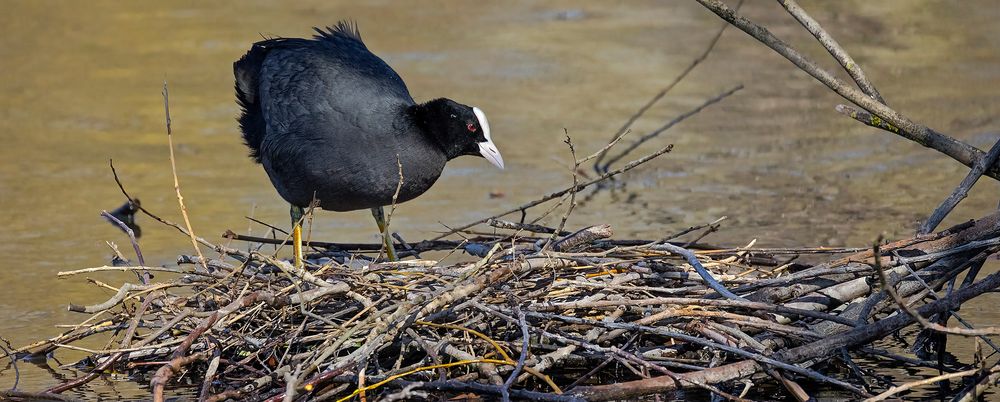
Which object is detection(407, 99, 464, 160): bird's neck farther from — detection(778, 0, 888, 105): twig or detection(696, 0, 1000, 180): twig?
detection(778, 0, 888, 105): twig

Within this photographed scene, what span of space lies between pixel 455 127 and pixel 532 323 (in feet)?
3.26

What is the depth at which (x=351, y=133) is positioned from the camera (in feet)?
15.3

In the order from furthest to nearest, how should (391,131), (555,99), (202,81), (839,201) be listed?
1. (202,81)
2. (555,99)
3. (839,201)
4. (391,131)

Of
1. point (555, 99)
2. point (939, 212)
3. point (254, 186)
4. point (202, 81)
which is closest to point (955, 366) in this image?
point (939, 212)

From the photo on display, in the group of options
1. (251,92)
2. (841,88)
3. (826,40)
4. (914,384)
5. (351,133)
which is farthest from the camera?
(251,92)

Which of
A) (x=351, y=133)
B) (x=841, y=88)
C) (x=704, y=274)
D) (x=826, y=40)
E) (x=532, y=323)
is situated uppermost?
(x=826, y=40)

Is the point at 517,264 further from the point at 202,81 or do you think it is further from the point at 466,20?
the point at 466,20

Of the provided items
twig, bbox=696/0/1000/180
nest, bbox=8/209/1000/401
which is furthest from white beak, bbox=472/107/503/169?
twig, bbox=696/0/1000/180

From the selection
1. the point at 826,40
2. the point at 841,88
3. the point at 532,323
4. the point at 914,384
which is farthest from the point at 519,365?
the point at 826,40

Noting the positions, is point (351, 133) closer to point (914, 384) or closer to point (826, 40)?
point (826, 40)

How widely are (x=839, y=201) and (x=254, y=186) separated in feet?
10.1

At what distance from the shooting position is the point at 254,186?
7.25 meters

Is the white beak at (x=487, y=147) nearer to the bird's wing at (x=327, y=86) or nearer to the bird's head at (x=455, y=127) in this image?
the bird's head at (x=455, y=127)

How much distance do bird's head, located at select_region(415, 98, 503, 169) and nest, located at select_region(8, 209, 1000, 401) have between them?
0.53 m
